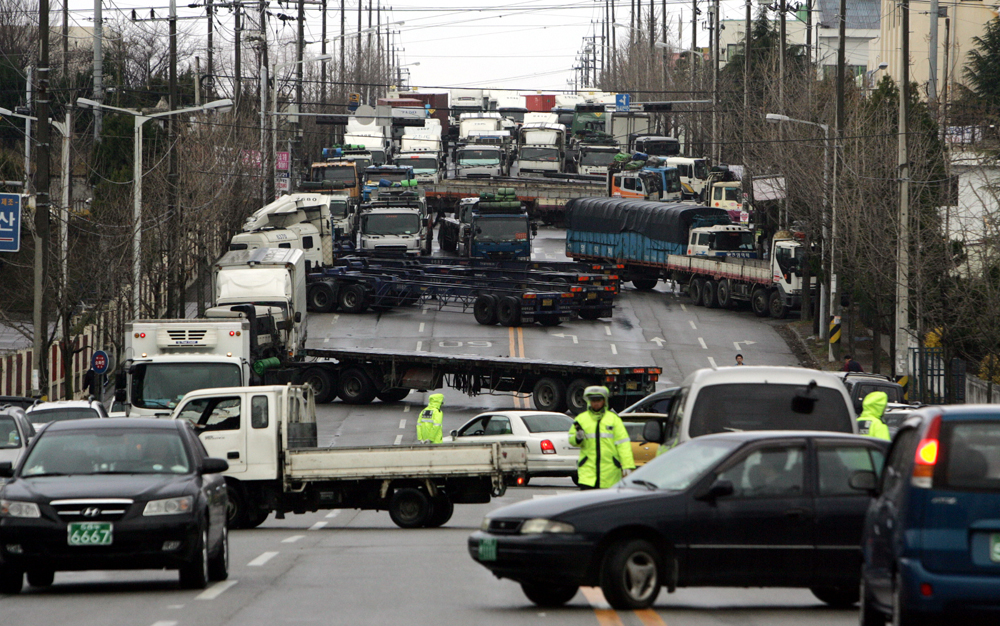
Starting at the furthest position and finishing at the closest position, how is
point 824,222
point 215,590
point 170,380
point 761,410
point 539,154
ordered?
1. point 539,154
2. point 824,222
3. point 170,380
4. point 761,410
5. point 215,590

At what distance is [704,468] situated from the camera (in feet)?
34.2

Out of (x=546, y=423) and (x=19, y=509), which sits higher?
(x=19, y=509)

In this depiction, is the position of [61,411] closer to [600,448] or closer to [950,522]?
[600,448]

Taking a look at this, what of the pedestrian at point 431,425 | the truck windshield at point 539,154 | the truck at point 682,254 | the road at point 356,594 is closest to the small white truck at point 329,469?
the road at point 356,594

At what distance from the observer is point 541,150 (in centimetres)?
7944

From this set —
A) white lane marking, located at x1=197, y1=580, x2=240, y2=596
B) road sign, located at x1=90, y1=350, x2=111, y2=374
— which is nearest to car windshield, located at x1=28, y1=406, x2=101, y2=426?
road sign, located at x1=90, y1=350, x2=111, y2=374

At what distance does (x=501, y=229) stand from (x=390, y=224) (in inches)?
182

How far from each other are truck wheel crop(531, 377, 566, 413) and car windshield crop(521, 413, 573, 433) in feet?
28.2

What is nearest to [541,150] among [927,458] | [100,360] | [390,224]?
[390,224]

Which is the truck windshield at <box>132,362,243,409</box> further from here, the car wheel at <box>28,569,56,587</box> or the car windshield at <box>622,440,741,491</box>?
the car windshield at <box>622,440,741,491</box>

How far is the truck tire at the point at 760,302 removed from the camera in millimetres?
49875

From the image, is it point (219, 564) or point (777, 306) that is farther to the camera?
point (777, 306)

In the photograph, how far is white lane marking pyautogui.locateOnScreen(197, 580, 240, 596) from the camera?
448 inches

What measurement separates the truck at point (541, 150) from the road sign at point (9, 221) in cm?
5160
